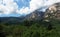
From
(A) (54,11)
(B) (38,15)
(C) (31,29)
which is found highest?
(A) (54,11)

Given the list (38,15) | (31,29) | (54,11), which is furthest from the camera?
(54,11)

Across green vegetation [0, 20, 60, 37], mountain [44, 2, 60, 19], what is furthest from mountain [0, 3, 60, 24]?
green vegetation [0, 20, 60, 37]

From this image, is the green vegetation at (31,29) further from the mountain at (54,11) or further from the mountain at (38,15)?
the mountain at (54,11)

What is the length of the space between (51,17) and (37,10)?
745 mm

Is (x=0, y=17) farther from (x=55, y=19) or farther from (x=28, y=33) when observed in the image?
(x=55, y=19)

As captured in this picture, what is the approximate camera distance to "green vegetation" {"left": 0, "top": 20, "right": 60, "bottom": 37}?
589cm

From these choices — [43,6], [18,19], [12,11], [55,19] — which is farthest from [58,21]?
[12,11]

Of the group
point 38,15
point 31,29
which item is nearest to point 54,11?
point 38,15

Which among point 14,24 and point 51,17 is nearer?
point 14,24

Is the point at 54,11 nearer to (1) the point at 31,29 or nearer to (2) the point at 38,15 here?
(2) the point at 38,15

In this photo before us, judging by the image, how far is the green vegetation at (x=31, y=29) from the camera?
19.3ft

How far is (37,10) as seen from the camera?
22.0 ft

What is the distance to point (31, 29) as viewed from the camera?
6059mm

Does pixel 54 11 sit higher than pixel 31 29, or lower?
higher
